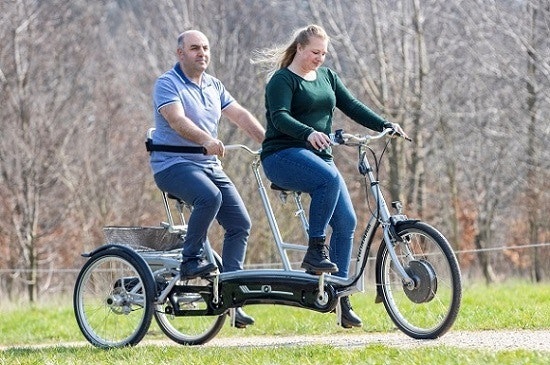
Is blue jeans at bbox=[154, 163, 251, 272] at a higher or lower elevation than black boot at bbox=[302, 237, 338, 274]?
higher

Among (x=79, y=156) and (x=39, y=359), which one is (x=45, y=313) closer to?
(x=39, y=359)

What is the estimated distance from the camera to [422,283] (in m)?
7.57

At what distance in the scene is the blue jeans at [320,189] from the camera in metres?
7.78

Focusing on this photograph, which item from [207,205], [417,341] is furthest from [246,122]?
Result: [417,341]

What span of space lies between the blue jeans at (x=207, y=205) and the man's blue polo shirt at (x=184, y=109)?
7 cm

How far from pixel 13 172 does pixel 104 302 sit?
695 inches

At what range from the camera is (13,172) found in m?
25.7

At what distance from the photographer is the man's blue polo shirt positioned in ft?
27.2

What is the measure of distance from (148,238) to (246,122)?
1.09 m

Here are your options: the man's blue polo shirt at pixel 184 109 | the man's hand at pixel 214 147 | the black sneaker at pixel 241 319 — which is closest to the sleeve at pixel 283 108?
the man's hand at pixel 214 147

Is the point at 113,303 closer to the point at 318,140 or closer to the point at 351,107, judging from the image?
the point at 318,140

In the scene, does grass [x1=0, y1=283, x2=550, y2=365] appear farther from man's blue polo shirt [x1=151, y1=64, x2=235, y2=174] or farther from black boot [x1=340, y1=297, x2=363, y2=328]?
man's blue polo shirt [x1=151, y1=64, x2=235, y2=174]

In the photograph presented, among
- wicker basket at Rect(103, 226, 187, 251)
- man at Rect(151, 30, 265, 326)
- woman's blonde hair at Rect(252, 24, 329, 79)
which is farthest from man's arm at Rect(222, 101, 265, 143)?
→ wicker basket at Rect(103, 226, 187, 251)

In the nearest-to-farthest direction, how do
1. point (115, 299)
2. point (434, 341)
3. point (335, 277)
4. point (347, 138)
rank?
point (434, 341) → point (347, 138) → point (335, 277) → point (115, 299)
